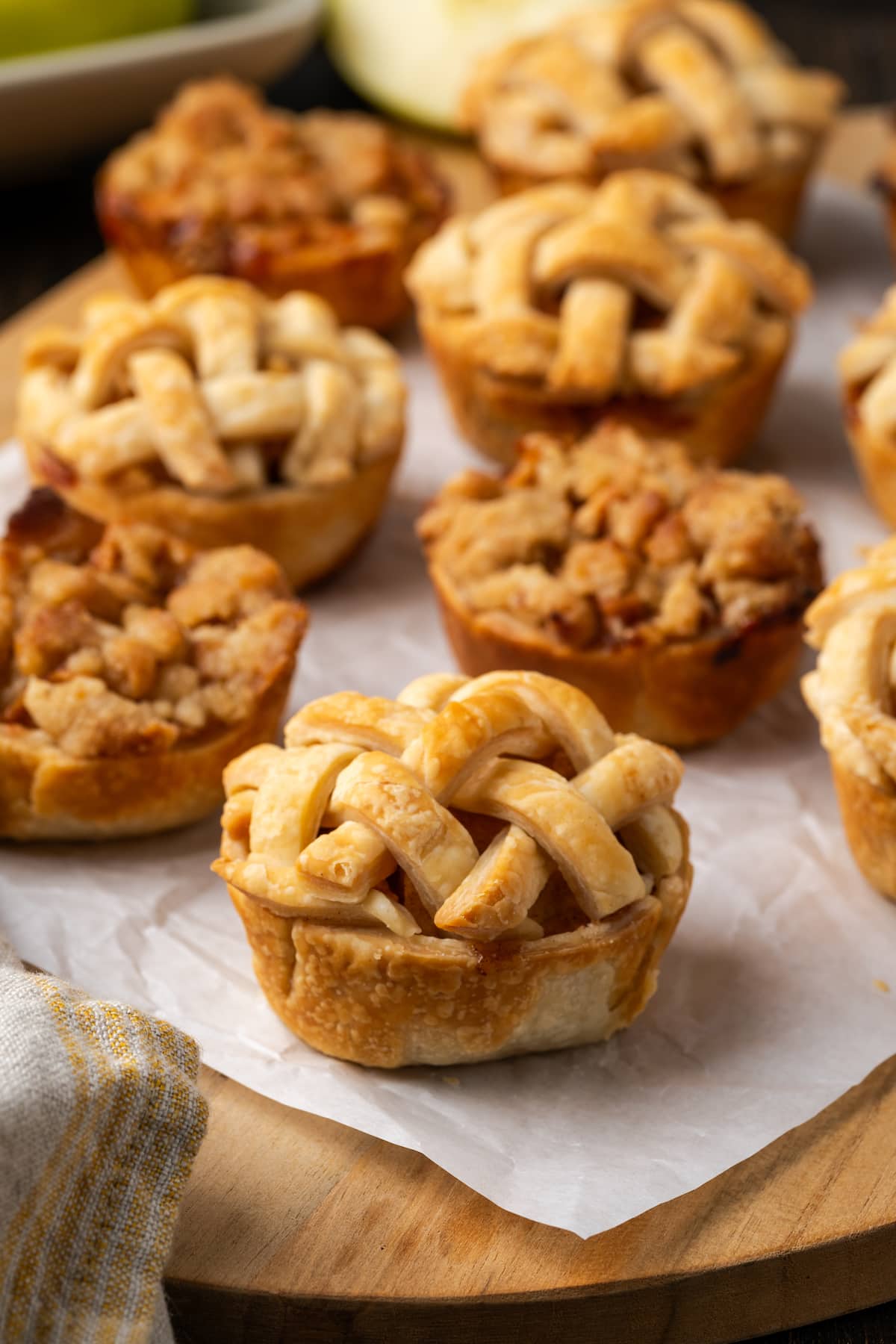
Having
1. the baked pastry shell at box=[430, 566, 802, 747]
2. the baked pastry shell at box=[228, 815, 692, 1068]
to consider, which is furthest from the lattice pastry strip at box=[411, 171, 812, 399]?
the baked pastry shell at box=[228, 815, 692, 1068]

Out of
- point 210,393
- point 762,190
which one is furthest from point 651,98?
point 210,393

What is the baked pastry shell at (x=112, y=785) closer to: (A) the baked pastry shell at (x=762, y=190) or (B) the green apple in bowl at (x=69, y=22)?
(A) the baked pastry shell at (x=762, y=190)

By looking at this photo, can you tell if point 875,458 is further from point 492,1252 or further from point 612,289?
point 492,1252

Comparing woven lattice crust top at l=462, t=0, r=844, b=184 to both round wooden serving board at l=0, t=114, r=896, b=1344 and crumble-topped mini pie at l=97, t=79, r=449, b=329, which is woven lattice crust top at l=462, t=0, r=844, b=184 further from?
round wooden serving board at l=0, t=114, r=896, b=1344

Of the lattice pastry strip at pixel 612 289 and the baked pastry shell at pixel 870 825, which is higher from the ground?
the lattice pastry strip at pixel 612 289

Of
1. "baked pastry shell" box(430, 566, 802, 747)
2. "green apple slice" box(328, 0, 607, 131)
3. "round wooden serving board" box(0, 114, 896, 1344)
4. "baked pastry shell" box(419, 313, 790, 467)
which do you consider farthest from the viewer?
"green apple slice" box(328, 0, 607, 131)

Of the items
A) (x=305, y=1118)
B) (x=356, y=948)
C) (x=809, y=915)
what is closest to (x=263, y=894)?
(x=356, y=948)

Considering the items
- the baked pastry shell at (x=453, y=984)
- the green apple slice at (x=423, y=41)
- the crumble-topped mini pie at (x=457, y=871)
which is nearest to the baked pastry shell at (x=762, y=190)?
the green apple slice at (x=423, y=41)
